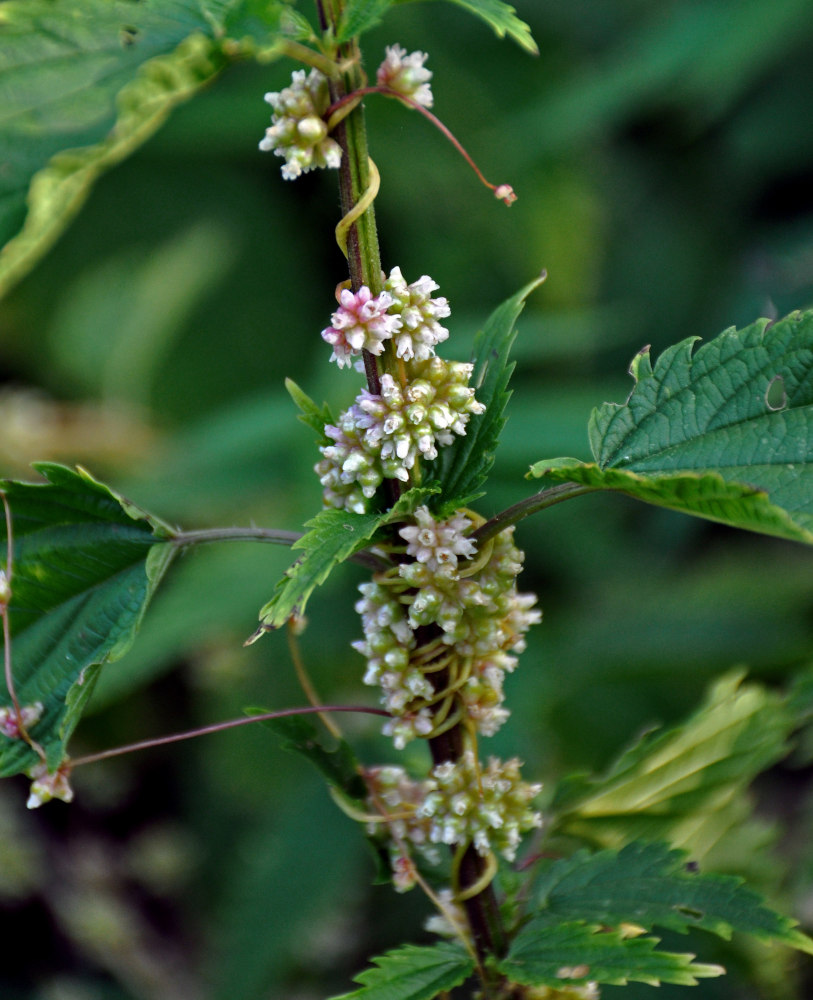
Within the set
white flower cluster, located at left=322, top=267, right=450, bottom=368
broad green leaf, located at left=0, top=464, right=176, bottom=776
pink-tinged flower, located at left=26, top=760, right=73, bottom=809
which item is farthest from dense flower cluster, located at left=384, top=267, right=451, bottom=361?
pink-tinged flower, located at left=26, top=760, right=73, bottom=809

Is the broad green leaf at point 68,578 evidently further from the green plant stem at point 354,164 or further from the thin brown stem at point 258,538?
the green plant stem at point 354,164

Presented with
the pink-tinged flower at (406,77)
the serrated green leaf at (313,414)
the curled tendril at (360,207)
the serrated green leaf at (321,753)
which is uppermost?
the pink-tinged flower at (406,77)

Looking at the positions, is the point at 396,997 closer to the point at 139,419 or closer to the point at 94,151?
the point at 94,151

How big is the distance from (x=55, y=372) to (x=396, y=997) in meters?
2.32

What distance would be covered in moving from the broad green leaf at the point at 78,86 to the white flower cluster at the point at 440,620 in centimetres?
25

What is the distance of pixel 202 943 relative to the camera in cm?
179

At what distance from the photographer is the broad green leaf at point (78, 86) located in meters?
0.46

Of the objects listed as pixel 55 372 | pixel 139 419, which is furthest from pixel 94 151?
pixel 55 372

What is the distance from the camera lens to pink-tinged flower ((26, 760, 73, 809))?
60 cm

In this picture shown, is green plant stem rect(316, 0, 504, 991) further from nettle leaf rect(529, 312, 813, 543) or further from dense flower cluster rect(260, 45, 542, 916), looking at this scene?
nettle leaf rect(529, 312, 813, 543)

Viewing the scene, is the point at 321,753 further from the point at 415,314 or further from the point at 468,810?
the point at 415,314

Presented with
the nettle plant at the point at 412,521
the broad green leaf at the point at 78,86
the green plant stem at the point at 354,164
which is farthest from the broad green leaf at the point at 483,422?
the broad green leaf at the point at 78,86

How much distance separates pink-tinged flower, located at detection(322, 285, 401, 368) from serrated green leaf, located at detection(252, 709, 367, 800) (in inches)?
9.8

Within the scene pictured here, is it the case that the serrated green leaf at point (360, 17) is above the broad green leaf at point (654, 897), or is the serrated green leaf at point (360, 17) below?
above
